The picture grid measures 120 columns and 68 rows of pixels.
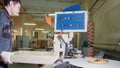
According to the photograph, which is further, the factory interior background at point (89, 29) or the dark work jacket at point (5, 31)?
the factory interior background at point (89, 29)

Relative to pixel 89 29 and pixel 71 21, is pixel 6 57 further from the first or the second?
pixel 89 29

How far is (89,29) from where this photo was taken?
4.80 meters

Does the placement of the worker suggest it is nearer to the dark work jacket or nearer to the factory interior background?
the dark work jacket

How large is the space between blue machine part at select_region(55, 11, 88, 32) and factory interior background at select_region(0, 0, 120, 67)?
71 cm

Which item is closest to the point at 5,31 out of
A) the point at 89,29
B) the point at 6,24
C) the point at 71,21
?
the point at 6,24

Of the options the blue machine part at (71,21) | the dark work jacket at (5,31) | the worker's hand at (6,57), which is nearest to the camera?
the worker's hand at (6,57)

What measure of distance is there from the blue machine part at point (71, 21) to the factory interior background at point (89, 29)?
706mm

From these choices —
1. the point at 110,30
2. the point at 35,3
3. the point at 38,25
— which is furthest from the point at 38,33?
the point at 110,30

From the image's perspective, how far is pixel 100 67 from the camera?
177 cm

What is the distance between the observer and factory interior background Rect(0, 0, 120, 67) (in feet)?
13.7

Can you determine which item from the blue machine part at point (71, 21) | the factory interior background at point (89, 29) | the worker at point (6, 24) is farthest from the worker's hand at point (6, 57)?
the blue machine part at point (71, 21)

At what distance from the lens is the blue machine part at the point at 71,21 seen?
3.15m

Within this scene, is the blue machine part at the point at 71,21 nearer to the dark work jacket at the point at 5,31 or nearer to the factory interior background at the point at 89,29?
the factory interior background at the point at 89,29

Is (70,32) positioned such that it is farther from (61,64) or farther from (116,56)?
(116,56)
